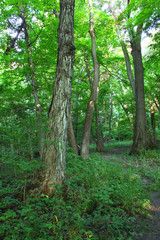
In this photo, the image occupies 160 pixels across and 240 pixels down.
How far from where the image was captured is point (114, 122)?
2739 centimetres

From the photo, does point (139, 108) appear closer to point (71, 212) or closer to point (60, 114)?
point (60, 114)

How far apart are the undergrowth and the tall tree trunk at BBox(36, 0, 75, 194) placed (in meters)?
0.30

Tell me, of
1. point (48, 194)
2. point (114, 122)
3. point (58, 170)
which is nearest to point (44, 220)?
point (48, 194)

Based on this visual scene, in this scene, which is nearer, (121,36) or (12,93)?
(12,93)

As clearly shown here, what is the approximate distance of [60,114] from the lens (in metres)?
3.66

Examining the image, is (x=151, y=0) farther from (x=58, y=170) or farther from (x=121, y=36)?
(x=58, y=170)

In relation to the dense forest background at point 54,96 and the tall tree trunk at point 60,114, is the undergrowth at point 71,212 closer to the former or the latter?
the dense forest background at point 54,96

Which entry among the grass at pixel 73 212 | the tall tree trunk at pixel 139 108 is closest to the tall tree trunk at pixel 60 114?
the grass at pixel 73 212

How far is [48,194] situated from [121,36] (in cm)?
1135

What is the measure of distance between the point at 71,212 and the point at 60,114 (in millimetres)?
1980

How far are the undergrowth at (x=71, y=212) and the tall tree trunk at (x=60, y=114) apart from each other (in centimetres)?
30

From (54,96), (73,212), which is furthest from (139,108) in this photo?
(73,212)

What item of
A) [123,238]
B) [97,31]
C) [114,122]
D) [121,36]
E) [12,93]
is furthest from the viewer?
[114,122]

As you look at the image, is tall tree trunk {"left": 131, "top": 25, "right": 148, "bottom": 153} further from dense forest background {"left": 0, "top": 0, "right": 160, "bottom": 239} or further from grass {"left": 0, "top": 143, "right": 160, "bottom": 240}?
grass {"left": 0, "top": 143, "right": 160, "bottom": 240}
